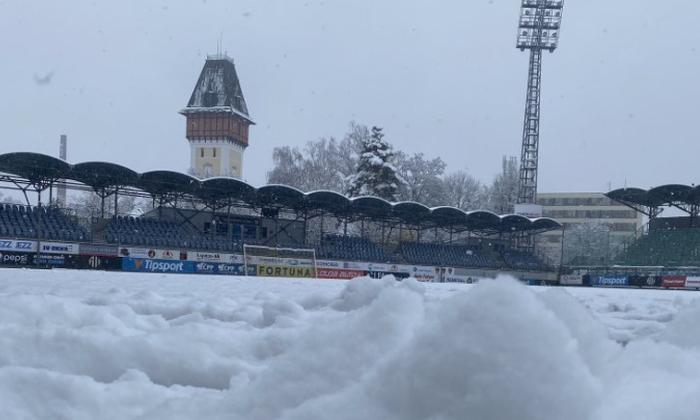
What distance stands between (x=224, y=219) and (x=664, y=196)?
24.7 m

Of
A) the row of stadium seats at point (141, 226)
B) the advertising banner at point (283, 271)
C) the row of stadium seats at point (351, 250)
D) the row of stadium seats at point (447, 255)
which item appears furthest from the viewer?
the row of stadium seats at point (447, 255)

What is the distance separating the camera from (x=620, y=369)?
6.07 feet

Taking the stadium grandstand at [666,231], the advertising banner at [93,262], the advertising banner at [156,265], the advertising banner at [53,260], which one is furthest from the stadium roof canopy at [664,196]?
the advertising banner at [53,260]

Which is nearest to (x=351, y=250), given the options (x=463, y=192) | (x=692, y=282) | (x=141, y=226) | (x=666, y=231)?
(x=141, y=226)

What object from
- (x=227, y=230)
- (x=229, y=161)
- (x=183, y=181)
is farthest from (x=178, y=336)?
(x=229, y=161)

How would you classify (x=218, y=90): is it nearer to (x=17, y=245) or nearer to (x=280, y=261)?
(x=280, y=261)

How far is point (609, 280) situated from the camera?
33.9m

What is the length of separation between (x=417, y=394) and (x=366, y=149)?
164 ft

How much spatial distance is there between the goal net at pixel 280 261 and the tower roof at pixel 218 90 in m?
53.8

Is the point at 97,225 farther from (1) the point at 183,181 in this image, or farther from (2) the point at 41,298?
(2) the point at 41,298

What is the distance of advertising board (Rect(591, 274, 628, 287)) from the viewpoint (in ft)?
109

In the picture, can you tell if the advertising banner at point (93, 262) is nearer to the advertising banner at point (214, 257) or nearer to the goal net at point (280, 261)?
the advertising banner at point (214, 257)

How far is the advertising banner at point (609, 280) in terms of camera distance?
1304 inches

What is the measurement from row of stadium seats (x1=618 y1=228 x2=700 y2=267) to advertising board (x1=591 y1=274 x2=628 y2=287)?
2.62 metres
